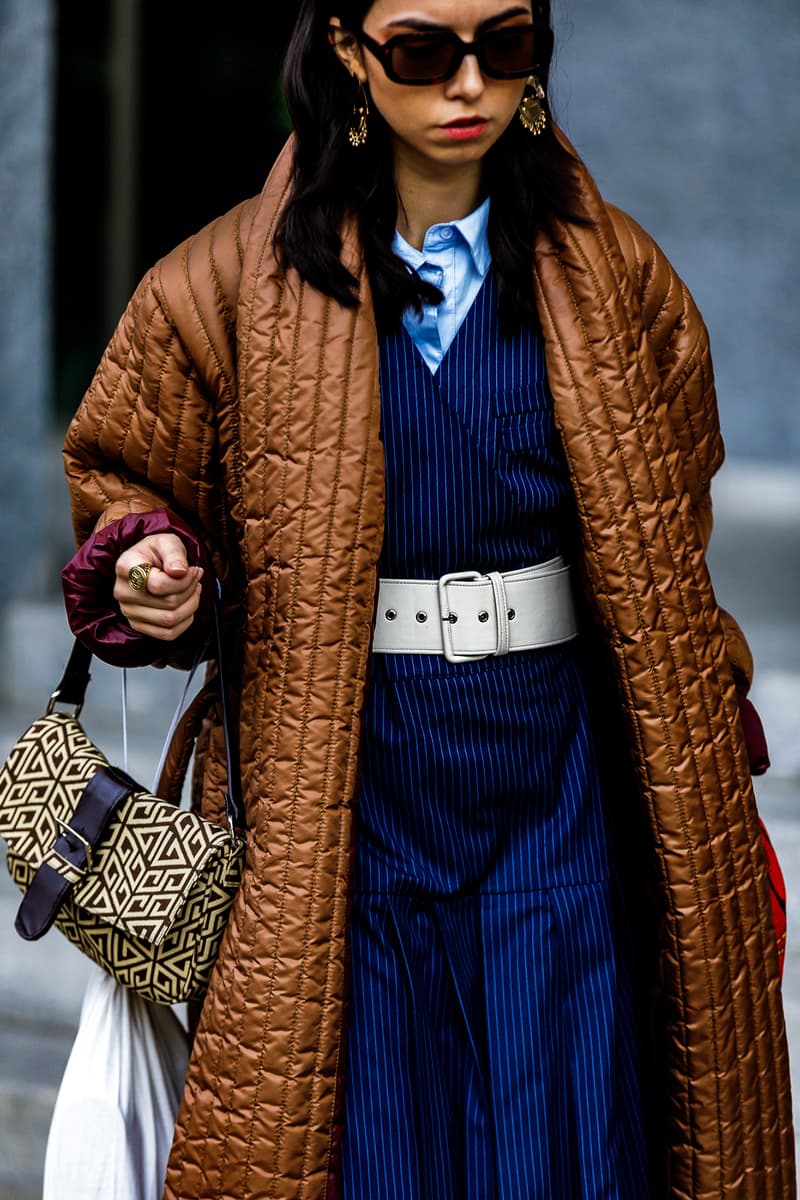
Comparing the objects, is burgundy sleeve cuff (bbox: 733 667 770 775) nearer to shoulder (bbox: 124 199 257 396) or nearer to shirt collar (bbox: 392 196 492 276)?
shirt collar (bbox: 392 196 492 276)

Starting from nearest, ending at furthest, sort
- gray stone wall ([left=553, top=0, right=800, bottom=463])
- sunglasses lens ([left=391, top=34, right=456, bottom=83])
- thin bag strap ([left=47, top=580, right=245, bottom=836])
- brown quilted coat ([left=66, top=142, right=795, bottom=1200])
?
sunglasses lens ([left=391, top=34, right=456, bottom=83]) → brown quilted coat ([left=66, top=142, right=795, bottom=1200]) → thin bag strap ([left=47, top=580, right=245, bottom=836]) → gray stone wall ([left=553, top=0, right=800, bottom=463])

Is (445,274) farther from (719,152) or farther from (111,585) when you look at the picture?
(719,152)

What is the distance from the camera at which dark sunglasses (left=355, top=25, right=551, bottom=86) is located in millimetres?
1810

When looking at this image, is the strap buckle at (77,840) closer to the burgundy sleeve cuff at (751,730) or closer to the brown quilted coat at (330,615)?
the brown quilted coat at (330,615)

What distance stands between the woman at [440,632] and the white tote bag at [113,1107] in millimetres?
138

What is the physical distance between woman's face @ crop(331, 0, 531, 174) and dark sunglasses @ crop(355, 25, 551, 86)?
0.01 m

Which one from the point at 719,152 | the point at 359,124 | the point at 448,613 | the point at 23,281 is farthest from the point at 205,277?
the point at 719,152

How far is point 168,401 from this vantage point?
6.60 ft

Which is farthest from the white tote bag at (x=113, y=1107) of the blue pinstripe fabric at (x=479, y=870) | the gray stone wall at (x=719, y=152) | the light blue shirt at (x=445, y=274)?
the gray stone wall at (x=719, y=152)

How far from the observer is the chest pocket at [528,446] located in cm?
198

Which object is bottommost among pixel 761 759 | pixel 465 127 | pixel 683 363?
pixel 761 759

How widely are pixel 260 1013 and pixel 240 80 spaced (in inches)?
234

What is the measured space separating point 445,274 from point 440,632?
46cm

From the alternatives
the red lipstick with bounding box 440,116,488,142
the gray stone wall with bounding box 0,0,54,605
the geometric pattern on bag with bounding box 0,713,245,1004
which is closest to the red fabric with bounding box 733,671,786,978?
the geometric pattern on bag with bounding box 0,713,245,1004
